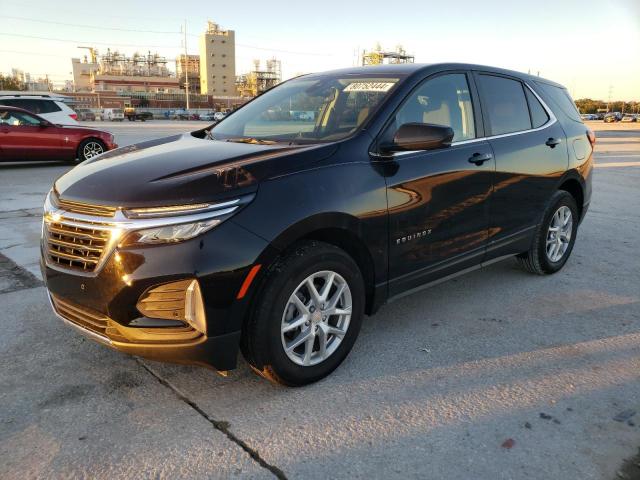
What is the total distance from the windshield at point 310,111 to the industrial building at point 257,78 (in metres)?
130

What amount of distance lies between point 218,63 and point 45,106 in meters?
130

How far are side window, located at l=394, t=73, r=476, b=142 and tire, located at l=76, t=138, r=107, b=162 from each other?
1072cm

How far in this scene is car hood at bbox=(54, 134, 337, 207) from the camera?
2.46 meters

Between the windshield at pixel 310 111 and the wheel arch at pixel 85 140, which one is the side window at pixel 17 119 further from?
the windshield at pixel 310 111

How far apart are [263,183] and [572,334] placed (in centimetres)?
241

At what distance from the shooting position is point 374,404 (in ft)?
8.95

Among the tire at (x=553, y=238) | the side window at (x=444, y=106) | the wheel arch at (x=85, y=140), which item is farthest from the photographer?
the wheel arch at (x=85, y=140)

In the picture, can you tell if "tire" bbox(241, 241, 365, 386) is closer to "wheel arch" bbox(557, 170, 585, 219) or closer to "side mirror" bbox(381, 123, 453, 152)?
"side mirror" bbox(381, 123, 453, 152)

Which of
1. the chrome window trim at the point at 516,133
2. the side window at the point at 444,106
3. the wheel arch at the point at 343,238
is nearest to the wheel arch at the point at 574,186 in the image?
the chrome window trim at the point at 516,133

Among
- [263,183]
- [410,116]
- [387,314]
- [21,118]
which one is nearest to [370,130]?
[410,116]

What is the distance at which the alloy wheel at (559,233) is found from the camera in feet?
15.5

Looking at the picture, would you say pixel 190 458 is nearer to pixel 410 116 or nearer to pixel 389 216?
pixel 389 216

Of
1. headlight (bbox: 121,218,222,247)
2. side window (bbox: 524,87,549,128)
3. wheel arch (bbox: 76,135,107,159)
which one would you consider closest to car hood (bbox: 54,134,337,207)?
headlight (bbox: 121,218,222,247)

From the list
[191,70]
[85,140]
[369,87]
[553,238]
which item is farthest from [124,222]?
[191,70]
